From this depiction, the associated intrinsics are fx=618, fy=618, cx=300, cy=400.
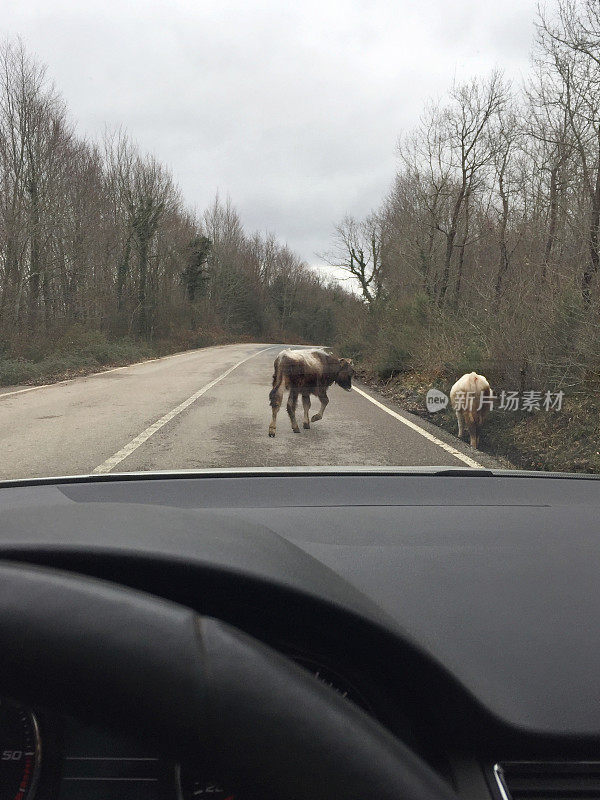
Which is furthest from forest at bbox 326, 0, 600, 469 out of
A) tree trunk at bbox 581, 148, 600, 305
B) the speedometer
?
the speedometer

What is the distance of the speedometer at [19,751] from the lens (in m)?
1.04

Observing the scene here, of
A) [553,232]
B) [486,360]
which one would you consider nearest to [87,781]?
[486,360]

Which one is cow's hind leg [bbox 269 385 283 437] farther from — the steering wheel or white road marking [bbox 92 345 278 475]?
the steering wheel

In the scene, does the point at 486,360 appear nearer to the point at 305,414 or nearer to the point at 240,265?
the point at 305,414

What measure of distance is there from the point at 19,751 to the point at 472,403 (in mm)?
7964

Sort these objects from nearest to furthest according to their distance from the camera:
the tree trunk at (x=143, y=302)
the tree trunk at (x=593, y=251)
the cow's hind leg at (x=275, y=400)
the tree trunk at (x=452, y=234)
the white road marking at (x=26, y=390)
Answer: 1. the cow's hind leg at (x=275, y=400)
2. the tree trunk at (x=593, y=251)
3. the white road marking at (x=26, y=390)
4. the tree trunk at (x=452, y=234)
5. the tree trunk at (x=143, y=302)

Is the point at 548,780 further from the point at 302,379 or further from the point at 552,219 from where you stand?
the point at 552,219

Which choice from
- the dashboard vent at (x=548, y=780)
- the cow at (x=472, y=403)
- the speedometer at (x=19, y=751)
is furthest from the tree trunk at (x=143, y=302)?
the dashboard vent at (x=548, y=780)

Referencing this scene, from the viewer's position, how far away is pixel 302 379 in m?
7.96

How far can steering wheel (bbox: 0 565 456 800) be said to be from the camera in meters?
0.75

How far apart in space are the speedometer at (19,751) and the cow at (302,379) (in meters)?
6.45

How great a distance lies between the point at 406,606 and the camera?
1.50 metres

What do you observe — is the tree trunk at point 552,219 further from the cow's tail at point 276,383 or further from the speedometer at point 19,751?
the speedometer at point 19,751

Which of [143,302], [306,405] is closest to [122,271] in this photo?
[143,302]
